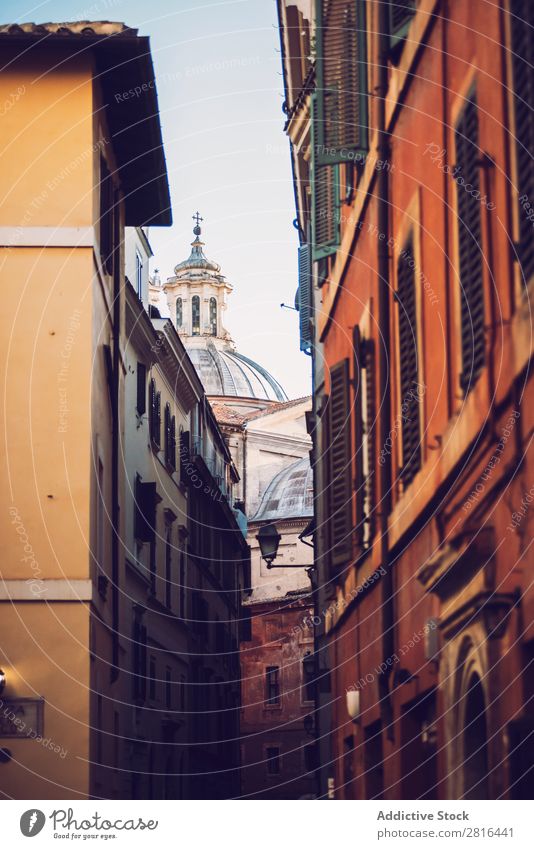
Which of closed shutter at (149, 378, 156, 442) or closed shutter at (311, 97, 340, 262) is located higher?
closed shutter at (149, 378, 156, 442)

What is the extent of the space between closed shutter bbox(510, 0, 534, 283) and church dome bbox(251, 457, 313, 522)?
5488 cm

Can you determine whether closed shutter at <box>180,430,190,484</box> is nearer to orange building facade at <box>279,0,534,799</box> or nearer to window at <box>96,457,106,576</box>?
window at <box>96,457,106,576</box>

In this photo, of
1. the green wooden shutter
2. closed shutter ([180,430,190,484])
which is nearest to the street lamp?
closed shutter ([180,430,190,484])

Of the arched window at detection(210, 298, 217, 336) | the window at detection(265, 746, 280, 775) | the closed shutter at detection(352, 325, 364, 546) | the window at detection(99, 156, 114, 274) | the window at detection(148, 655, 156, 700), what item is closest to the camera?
the closed shutter at detection(352, 325, 364, 546)

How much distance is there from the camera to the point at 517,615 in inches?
412

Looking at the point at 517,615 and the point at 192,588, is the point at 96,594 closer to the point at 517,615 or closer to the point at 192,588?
the point at 517,615

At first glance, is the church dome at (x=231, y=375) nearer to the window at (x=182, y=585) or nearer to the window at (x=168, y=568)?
the window at (x=182, y=585)

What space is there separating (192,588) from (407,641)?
23304 millimetres

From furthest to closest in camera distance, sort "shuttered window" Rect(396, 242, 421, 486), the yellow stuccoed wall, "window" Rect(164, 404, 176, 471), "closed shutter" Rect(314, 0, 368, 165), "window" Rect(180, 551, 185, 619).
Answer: "window" Rect(180, 551, 185, 619) → "window" Rect(164, 404, 176, 471) → the yellow stuccoed wall → "closed shutter" Rect(314, 0, 368, 165) → "shuttered window" Rect(396, 242, 421, 486)

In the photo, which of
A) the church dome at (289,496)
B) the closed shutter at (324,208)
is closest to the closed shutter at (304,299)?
the closed shutter at (324,208)

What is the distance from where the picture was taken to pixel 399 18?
14828 mm

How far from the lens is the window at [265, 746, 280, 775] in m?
59.5

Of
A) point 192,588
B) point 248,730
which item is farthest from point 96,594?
point 248,730

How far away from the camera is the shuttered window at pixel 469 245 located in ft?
38.3
